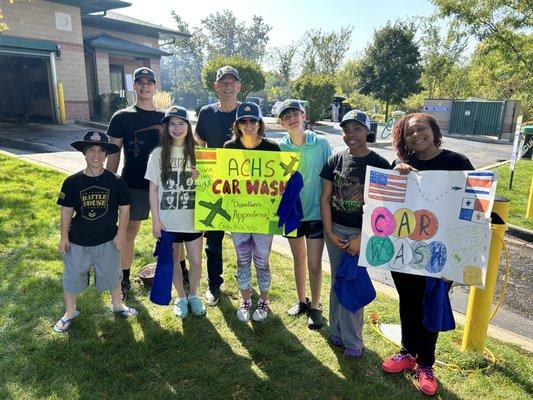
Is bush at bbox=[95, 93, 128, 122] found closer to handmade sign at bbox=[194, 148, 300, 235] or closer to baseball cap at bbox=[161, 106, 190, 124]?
baseball cap at bbox=[161, 106, 190, 124]

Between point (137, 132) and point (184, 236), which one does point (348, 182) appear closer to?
point (184, 236)

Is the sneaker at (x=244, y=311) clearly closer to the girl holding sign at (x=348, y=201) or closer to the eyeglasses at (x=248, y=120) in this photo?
the girl holding sign at (x=348, y=201)

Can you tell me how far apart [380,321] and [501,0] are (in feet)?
29.1

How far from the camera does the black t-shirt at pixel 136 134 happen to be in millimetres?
3760

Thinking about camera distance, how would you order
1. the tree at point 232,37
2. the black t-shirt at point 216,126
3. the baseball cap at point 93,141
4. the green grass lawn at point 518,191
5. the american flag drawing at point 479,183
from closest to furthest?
the american flag drawing at point 479,183, the baseball cap at point 93,141, the black t-shirt at point 216,126, the green grass lawn at point 518,191, the tree at point 232,37

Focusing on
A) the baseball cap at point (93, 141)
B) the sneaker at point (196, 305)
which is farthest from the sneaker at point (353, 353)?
the baseball cap at point (93, 141)

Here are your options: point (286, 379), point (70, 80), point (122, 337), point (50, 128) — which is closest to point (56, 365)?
point (122, 337)

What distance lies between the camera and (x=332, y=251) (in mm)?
3287

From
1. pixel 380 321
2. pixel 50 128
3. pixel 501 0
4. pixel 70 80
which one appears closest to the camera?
pixel 380 321

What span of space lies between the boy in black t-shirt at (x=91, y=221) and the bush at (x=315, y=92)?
2188 cm

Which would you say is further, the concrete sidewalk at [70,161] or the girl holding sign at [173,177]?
the concrete sidewalk at [70,161]

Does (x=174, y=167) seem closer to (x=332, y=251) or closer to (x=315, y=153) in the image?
(x=315, y=153)

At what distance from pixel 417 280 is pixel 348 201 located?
2.59 feet

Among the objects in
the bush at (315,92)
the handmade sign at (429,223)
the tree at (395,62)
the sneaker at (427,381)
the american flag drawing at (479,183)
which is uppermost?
the tree at (395,62)
